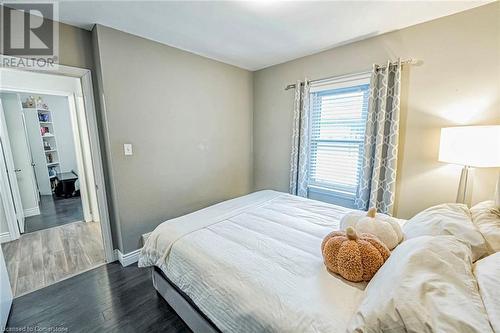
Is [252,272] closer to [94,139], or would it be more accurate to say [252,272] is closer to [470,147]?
[470,147]

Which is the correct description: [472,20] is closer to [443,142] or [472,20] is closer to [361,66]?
[361,66]

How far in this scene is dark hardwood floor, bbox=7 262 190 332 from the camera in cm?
159

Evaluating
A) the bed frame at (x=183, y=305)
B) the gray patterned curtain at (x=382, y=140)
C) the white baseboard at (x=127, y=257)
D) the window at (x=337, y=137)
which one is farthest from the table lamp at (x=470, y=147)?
the white baseboard at (x=127, y=257)

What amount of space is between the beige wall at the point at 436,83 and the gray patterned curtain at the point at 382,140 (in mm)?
116

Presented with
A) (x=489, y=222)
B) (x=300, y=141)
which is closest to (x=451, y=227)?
(x=489, y=222)

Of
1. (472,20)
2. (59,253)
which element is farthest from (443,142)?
(59,253)

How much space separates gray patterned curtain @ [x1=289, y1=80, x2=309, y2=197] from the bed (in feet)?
3.09

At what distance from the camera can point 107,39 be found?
80.5 inches

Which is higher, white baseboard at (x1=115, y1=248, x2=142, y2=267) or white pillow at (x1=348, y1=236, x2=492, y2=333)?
white pillow at (x1=348, y1=236, x2=492, y2=333)

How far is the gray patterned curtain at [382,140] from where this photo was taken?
2.21m

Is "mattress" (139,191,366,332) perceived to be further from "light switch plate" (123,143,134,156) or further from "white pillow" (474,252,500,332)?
"light switch plate" (123,143,134,156)

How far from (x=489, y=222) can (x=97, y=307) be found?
277 cm

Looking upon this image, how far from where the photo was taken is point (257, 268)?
3.93 ft

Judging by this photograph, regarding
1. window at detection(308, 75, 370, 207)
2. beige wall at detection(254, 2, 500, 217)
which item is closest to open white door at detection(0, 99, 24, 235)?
window at detection(308, 75, 370, 207)
